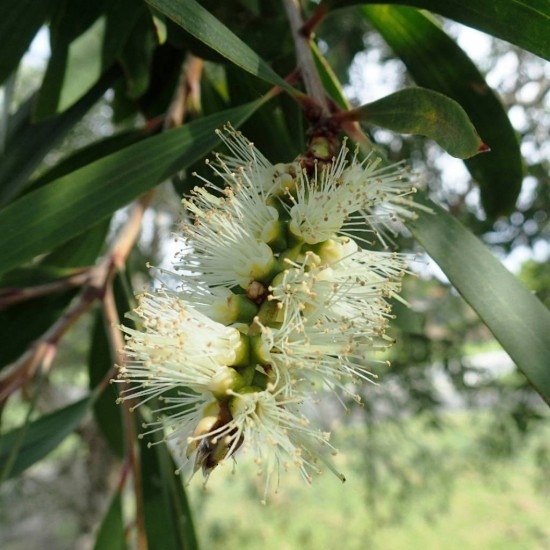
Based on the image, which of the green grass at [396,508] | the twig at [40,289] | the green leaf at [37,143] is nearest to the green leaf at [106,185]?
the twig at [40,289]

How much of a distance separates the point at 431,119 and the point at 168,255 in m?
0.65

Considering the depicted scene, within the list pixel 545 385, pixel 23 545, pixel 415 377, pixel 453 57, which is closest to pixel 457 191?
pixel 415 377

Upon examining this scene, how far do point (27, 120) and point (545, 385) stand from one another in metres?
1.24

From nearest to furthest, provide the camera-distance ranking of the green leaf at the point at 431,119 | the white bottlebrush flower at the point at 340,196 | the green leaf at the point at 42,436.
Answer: the green leaf at the point at 431,119 < the white bottlebrush flower at the point at 340,196 < the green leaf at the point at 42,436

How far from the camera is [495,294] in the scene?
722mm

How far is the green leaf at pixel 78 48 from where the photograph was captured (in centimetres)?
114

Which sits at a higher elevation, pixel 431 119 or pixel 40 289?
pixel 40 289

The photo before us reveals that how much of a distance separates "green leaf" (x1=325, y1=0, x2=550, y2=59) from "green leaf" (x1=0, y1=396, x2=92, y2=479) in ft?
Result: 2.89

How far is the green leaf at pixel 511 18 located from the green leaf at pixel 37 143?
78 cm

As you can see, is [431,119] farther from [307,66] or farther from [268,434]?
[268,434]

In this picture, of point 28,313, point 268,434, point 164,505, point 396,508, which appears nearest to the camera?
point 268,434

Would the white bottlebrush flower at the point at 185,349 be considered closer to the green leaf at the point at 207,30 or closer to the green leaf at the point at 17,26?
the green leaf at the point at 207,30

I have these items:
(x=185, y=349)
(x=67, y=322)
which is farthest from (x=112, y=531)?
(x=185, y=349)

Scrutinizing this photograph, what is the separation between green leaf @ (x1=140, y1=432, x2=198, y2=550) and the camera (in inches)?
37.4
